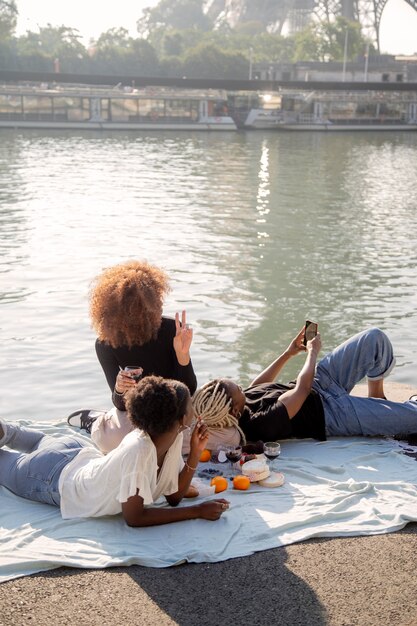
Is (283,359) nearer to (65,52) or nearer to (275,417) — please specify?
(275,417)

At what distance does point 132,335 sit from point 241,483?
0.85 m

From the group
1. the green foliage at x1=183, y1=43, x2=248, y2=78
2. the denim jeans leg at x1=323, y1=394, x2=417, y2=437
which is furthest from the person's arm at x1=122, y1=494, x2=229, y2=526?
the green foliage at x1=183, y1=43, x2=248, y2=78

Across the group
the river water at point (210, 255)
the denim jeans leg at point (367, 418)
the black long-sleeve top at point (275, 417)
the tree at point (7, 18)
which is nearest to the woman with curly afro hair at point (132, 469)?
the black long-sleeve top at point (275, 417)

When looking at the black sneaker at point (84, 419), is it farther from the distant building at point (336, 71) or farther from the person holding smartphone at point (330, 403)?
the distant building at point (336, 71)

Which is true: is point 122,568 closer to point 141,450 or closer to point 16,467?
point 141,450

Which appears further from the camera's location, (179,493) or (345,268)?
(345,268)

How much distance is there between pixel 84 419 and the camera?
5.00 meters

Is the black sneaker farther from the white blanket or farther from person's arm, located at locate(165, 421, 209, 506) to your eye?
person's arm, located at locate(165, 421, 209, 506)

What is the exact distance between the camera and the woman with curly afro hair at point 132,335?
422 cm

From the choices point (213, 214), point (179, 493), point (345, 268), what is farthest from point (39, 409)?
point (213, 214)

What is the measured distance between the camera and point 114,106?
5153 centimetres

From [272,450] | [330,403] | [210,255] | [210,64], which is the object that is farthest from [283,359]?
[210,64]

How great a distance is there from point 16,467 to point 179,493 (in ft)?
2.42

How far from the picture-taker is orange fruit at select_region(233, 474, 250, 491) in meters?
4.20
